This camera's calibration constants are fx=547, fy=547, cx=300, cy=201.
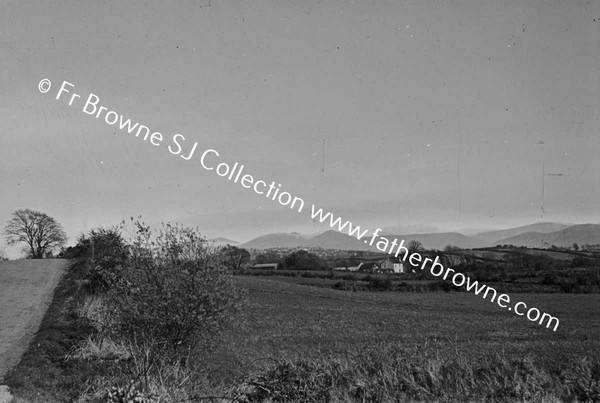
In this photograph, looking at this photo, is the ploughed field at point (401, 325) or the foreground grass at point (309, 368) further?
the ploughed field at point (401, 325)

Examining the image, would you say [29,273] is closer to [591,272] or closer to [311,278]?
[311,278]

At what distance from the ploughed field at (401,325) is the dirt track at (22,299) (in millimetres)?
5038

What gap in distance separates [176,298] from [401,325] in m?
21.2

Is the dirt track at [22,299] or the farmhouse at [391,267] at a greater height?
the farmhouse at [391,267]

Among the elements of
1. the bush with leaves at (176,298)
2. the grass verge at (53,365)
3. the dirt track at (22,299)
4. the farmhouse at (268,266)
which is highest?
the bush with leaves at (176,298)

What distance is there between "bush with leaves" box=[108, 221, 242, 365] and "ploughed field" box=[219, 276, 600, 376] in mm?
1448

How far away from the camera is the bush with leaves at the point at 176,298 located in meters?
10.1

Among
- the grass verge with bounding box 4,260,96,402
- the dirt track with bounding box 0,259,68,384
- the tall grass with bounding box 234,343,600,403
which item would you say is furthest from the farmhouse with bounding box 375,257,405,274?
the tall grass with bounding box 234,343,600,403

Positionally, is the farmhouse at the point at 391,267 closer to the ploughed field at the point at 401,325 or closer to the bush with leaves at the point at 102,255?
the ploughed field at the point at 401,325

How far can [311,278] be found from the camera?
61312mm

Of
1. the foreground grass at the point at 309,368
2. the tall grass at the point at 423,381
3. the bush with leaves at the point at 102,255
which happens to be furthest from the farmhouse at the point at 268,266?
the tall grass at the point at 423,381

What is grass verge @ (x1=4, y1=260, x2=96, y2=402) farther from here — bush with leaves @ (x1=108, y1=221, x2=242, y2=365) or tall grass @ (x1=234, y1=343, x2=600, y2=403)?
tall grass @ (x1=234, y1=343, x2=600, y2=403)

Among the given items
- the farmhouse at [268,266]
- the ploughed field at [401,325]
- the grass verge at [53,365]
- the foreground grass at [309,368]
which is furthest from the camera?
the farmhouse at [268,266]

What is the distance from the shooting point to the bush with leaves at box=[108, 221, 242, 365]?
397 inches
